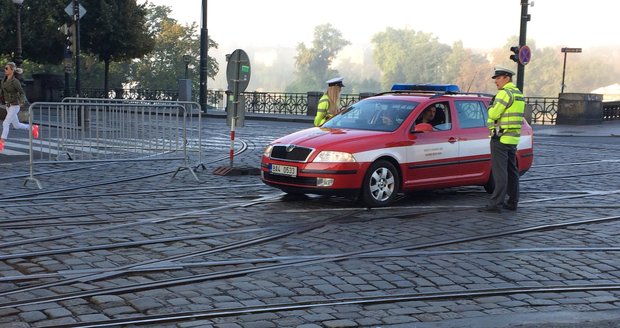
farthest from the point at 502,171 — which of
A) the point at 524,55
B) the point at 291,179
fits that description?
the point at 524,55

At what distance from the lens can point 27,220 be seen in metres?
8.87

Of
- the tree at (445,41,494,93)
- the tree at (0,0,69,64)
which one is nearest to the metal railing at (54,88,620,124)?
the tree at (0,0,69,64)

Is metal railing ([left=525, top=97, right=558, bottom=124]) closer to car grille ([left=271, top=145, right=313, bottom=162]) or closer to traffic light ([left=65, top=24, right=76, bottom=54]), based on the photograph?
traffic light ([left=65, top=24, right=76, bottom=54])

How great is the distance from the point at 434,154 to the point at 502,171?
1.05 metres

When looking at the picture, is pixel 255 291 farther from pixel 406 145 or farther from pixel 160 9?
pixel 160 9

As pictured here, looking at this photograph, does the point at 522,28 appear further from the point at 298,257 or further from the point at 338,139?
the point at 298,257

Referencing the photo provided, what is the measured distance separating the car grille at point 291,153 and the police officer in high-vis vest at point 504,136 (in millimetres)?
2253

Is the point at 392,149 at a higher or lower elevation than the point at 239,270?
higher

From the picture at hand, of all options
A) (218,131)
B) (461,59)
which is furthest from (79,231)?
(461,59)

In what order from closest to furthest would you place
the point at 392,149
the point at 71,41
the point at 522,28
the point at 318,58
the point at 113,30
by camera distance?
the point at 392,149 → the point at 71,41 → the point at 522,28 → the point at 113,30 → the point at 318,58

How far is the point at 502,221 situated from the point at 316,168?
226 cm

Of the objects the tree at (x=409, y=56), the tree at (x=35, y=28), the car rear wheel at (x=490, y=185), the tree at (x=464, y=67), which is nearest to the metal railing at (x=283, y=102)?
the tree at (x=35, y=28)

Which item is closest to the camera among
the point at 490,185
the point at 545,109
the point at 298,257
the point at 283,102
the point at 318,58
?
the point at 298,257

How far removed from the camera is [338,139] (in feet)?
33.9
